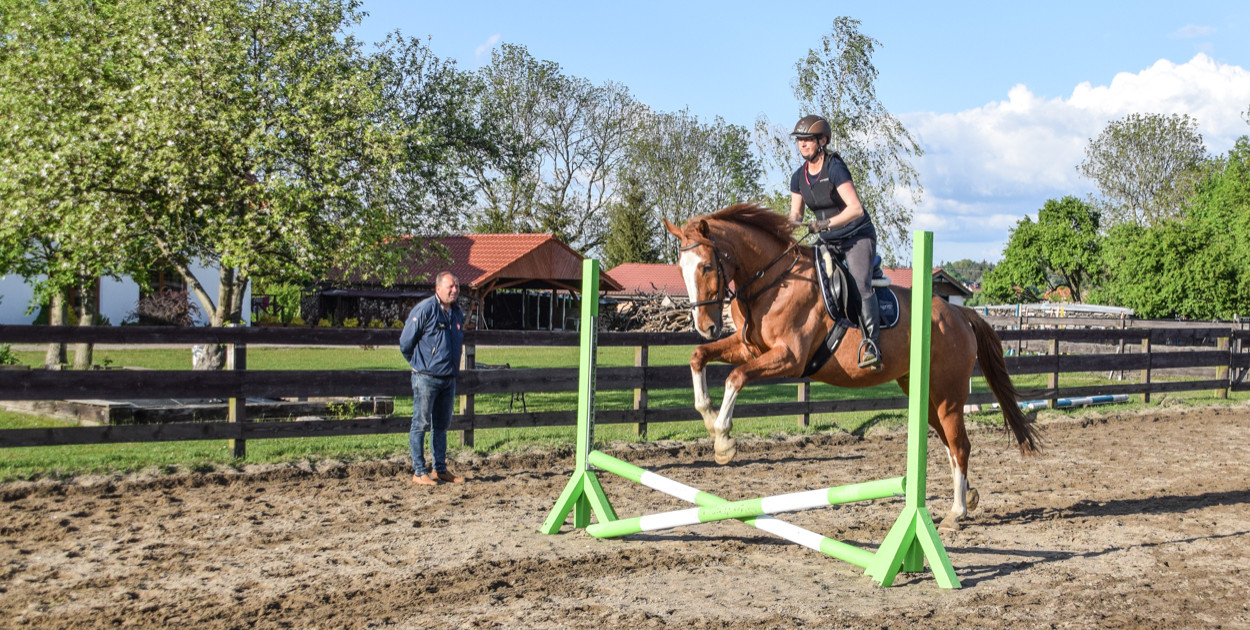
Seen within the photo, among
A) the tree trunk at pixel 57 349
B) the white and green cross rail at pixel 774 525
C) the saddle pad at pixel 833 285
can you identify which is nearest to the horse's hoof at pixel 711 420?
the white and green cross rail at pixel 774 525

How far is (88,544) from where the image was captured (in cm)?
533

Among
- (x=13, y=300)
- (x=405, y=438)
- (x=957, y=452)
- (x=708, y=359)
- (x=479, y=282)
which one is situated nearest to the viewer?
(x=708, y=359)

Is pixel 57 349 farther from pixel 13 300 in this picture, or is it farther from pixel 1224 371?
pixel 1224 371

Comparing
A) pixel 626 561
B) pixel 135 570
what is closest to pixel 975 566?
pixel 626 561

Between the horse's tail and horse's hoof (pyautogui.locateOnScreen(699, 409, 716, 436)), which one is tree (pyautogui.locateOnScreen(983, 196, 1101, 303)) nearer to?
the horse's tail

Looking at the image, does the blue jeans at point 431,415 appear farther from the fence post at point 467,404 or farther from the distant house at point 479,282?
the distant house at point 479,282

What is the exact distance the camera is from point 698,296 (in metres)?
5.27

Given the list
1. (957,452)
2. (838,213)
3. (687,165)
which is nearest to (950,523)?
(957,452)

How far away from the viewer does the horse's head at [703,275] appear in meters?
5.29

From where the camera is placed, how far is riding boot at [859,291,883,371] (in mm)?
5809

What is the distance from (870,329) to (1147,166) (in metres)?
52.0

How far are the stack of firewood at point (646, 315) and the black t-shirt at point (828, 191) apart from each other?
31968 mm

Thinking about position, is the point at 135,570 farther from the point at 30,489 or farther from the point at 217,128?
the point at 217,128

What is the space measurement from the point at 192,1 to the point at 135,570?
10.6m
